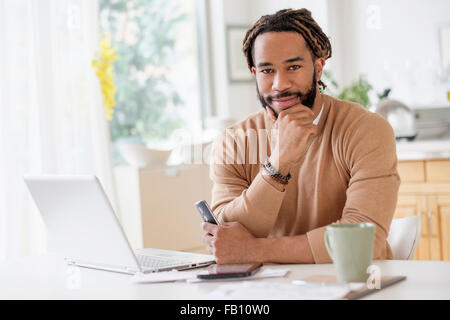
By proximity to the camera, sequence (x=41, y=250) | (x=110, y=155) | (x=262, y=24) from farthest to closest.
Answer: (x=110, y=155), (x=41, y=250), (x=262, y=24)

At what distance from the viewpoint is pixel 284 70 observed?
1.77 metres

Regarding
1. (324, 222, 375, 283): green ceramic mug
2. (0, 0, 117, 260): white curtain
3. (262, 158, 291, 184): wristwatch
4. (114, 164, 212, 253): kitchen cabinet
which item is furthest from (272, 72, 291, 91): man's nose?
(114, 164, 212, 253): kitchen cabinet

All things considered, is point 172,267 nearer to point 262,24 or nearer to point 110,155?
point 262,24

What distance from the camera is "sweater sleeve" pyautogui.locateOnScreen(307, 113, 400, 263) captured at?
1.54 meters

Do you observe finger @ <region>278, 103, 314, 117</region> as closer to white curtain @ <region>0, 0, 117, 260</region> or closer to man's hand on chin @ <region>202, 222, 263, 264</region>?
man's hand on chin @ <region>202, 222, 263, 264</region>

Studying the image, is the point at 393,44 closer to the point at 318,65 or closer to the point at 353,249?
the point at 318,65

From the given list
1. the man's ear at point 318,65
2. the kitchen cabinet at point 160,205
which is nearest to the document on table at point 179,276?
the man's ear at point 318,65

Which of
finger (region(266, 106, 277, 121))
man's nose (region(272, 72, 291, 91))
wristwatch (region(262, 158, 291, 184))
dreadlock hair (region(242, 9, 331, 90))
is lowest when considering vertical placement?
wristwatch (region(262, 158, 291, 184))

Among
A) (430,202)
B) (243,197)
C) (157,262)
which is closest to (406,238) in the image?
(243,197)

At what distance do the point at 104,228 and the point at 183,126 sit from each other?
157 inches

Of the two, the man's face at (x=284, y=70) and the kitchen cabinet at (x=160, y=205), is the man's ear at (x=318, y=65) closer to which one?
the man's face at (x=284, y=70)
